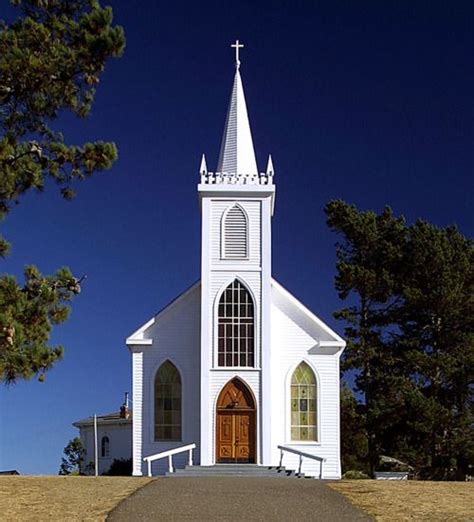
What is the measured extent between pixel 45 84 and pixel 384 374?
24706 mm

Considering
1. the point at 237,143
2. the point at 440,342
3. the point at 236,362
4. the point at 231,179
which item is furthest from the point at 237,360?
the point at 440,342

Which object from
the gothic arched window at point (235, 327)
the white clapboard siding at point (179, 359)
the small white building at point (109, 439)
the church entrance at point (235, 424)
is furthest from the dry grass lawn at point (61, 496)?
the small white building at point (109, 439)

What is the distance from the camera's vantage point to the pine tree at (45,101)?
58.0 feet

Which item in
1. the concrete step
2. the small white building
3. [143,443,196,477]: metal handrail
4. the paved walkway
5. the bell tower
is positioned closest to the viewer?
the paved walkway

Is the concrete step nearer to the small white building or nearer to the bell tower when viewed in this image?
the bell tower

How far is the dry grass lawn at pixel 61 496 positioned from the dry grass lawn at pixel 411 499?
465 cm

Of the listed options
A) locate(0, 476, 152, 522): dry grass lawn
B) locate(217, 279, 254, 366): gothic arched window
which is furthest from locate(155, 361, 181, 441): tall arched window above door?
locate(0, 476, 152, 522): dry grass lawn

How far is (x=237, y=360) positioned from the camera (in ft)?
104

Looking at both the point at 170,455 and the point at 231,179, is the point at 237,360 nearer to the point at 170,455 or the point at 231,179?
the point at 170,455

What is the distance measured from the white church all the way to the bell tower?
32 mm

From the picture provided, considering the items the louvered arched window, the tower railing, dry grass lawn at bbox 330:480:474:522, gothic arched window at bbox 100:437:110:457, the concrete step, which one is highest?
the tower railing

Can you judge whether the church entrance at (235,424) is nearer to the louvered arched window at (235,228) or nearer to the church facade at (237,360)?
the church facade at (237,360)

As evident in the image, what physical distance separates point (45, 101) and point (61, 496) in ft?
25.3

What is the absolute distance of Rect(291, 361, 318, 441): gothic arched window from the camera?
3188 centimetres
